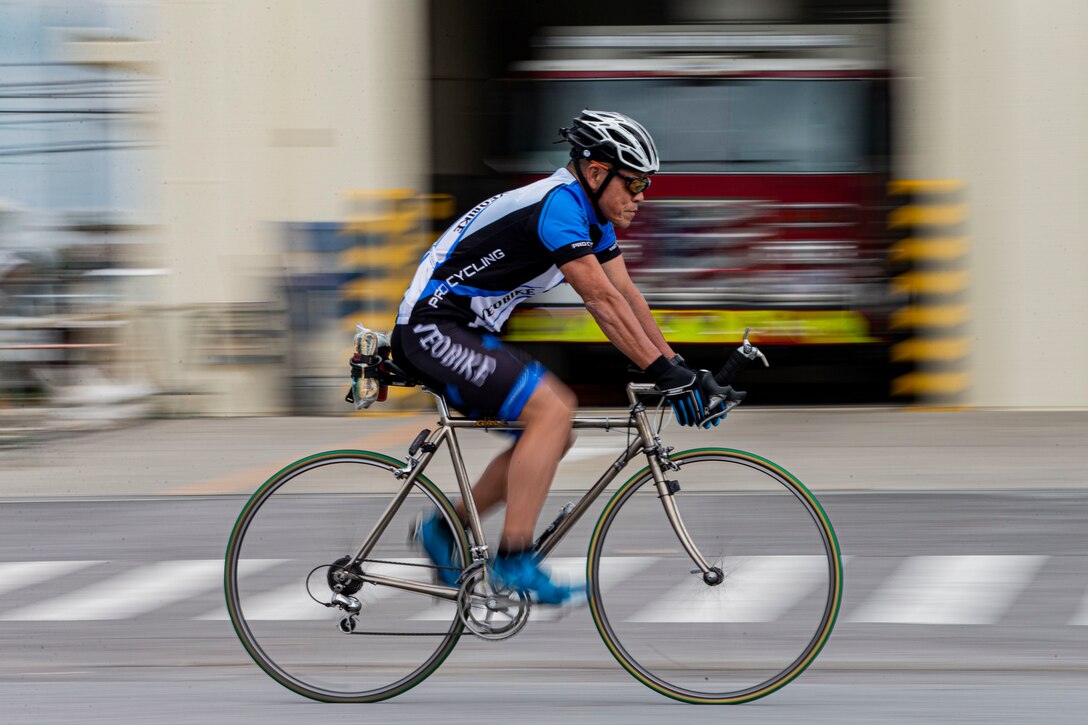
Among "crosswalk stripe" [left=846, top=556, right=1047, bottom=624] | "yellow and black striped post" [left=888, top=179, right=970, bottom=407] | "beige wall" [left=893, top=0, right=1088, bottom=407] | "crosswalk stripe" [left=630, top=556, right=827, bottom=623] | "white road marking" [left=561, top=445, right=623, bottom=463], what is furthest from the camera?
"yellow and black striped post" [left=888, top=179, right=970, bottom=407]

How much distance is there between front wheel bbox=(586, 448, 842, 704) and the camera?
5.32m

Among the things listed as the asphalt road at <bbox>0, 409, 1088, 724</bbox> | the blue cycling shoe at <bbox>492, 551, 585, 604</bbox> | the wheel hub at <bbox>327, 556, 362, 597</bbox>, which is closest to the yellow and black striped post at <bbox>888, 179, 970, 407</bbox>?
the asphalt road at <bbox>0, 409, 1088, 724</bbox>

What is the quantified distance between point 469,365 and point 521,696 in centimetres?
114

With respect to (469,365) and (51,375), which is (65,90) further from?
(469,365)

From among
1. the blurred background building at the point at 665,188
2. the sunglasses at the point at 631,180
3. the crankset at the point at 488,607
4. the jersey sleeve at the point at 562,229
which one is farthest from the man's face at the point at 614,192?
the blurred background building at the point at 665,188

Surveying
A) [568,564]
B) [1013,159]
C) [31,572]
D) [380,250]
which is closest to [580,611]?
[568,564]

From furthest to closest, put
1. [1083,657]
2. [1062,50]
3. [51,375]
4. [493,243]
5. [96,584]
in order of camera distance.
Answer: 1. [1062,50]
2. [51,375]
3. [96,584]
4. [1083,657]
5. [493,243]

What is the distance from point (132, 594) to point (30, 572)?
2.68 ft

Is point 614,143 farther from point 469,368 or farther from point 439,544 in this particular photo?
point 439,544

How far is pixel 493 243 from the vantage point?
5.31 m

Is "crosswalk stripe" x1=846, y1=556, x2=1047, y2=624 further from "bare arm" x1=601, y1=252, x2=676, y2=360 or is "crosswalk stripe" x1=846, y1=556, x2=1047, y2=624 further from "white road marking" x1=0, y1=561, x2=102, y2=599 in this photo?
"white road marking" x1=0, y1=561, x2=102, y2=599

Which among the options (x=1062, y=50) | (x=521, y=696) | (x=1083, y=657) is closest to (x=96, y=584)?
(x=521, y=696)

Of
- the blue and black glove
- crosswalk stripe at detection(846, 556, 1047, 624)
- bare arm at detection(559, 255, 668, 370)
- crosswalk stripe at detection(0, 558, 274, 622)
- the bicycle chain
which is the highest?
bare arm at detection(559, 255, 668, 370)

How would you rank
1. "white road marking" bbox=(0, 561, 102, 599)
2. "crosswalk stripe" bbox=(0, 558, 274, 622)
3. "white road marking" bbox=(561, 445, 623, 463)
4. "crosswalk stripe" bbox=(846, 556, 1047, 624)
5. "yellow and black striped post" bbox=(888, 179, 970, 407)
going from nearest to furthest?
"crosswalk stripe" bbox=(846, 556, 1047, 624) → "crosswalk stripe" bbox=(0, 558, 274, 622) → "white road marking" bbox=(0, 561, 102, 599) → "white road marking" bbox=(561, 445, 623, 463) → "yellow and black striped post" bbox=(888, 179, 970, 407)
